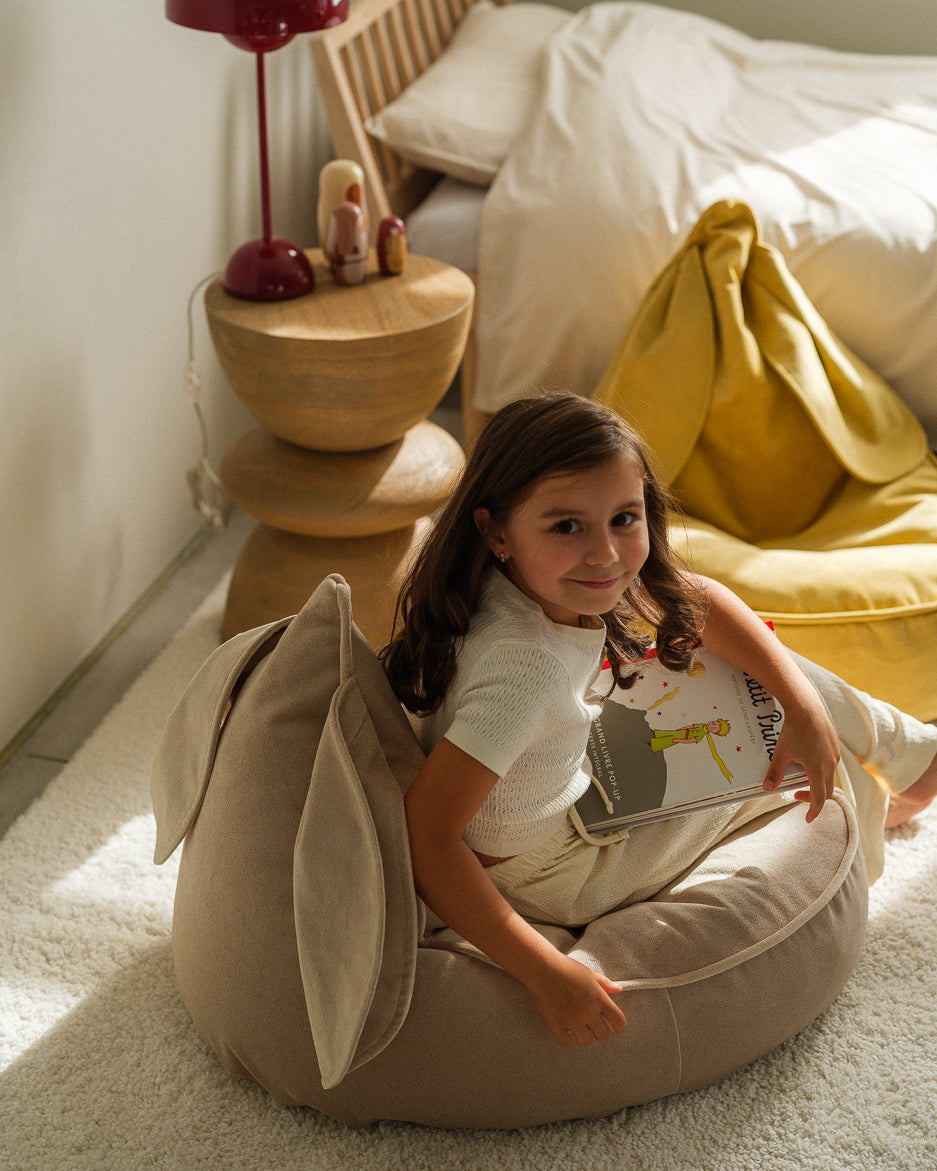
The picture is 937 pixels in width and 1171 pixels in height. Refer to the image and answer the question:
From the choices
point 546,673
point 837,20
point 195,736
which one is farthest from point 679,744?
point 837,20

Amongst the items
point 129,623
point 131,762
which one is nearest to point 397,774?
point 131,762

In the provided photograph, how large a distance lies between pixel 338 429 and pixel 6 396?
0.44m

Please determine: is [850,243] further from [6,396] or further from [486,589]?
[6,396]

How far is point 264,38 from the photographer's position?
4.88 ft

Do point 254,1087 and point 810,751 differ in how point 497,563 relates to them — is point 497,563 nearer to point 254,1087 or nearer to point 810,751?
point 810,751

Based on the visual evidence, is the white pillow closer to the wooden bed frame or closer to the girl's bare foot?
the wooden bed frame

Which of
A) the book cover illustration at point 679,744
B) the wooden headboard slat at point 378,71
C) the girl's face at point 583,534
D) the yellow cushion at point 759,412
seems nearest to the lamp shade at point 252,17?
the wooden headboard slat at point 378,71

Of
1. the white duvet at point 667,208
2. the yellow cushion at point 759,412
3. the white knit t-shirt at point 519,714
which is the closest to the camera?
the white knit t-shirt at point 519,714

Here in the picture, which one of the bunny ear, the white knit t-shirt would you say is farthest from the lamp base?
the white knit t-shirt

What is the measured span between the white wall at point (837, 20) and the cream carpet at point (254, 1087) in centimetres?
238

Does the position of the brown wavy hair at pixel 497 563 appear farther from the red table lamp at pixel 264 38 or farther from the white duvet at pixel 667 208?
the white duvet at pixel 667 208

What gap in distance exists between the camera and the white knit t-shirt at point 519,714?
102 cm

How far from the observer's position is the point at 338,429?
1605mm

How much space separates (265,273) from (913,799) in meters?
1.13
